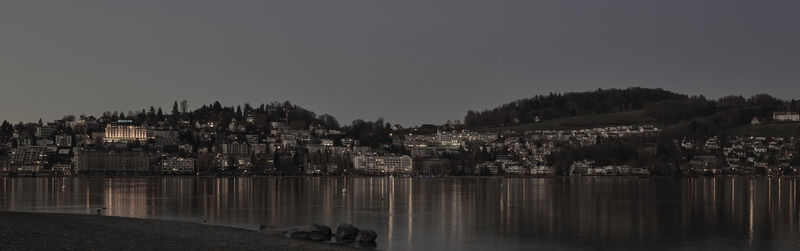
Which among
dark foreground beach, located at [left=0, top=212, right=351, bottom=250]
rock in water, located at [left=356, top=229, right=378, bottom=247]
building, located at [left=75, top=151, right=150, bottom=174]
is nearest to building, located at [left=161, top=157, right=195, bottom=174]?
building, located at [left=75, top=151, right=150, bottom=174]

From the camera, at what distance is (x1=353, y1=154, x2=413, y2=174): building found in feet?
624

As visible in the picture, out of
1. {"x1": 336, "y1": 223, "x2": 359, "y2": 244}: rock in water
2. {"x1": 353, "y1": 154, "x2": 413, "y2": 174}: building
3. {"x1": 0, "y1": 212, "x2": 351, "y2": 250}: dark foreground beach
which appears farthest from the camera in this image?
{"x1": 353, "y1": 154, "x2": 413, "y2": 174}: building

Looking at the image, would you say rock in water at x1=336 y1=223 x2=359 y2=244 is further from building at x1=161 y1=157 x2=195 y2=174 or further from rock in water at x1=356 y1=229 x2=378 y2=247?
building at x1=161 y1=157 x2=195 y2=174

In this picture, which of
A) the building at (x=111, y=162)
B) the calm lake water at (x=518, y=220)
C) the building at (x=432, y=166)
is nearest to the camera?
the calm lake water at (x=518, y=220)

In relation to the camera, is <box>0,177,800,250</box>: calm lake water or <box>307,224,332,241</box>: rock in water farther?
<box>0,177,800,250</box>: calm lake water

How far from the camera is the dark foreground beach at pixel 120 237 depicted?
21.8m

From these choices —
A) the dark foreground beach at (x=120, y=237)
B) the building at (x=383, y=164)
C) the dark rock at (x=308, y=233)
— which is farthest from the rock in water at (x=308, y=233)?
the building at (x=383, y=164)

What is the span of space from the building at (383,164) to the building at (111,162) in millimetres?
43706

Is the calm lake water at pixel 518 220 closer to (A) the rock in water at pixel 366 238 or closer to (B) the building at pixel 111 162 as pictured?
(A) the rock in water at pixel 366 238

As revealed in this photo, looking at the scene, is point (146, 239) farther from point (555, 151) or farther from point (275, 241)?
point (555, 151)

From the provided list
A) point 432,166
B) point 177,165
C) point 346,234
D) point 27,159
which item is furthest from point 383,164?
point 346,234

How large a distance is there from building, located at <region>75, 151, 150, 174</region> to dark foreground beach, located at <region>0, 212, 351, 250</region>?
506 feet

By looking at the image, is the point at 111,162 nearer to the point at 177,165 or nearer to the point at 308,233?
the point at 177,165

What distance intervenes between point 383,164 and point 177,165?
43.4 metres
